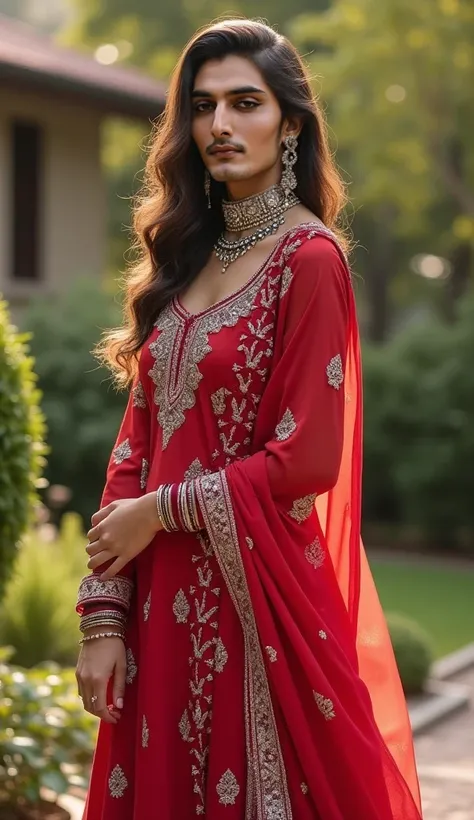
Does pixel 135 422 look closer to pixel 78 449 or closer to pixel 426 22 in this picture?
pixel 78 449

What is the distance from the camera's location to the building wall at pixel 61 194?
11.9 m

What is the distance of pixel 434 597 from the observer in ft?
32.7

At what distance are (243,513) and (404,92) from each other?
49.5ft

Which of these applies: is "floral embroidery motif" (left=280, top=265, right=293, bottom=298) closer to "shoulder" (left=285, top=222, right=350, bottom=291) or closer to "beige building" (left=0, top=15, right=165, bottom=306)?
"shoulder" (left=285, top=222, right=350, bottom=291)

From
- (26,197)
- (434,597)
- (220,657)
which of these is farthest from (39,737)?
(26,197)

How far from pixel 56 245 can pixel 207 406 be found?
34.0ft

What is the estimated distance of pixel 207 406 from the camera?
8.36ft

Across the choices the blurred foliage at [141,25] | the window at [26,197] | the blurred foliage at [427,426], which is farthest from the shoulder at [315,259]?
the blurred foliage at [141,25]

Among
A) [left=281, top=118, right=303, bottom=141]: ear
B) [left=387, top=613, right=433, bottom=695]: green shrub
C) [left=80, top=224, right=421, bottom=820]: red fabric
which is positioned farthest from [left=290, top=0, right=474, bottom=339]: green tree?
[left=80, top=224, right=421, bottom=820]: red fabric

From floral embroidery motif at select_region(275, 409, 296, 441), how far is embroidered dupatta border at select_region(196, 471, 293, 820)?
140 mm

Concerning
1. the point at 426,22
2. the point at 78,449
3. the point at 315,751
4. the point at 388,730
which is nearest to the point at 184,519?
the point at 315,751

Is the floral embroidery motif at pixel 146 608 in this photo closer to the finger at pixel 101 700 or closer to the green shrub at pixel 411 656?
the finger at pixel 101 700

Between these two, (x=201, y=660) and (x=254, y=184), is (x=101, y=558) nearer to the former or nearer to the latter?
(x=201, y=660)

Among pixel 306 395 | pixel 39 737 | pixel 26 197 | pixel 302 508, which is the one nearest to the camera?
pixel 306 395
